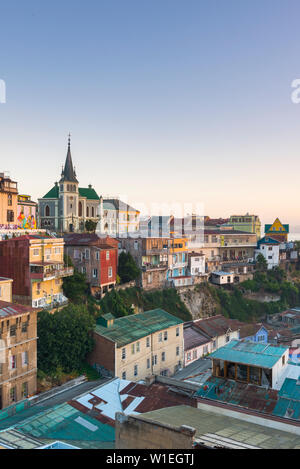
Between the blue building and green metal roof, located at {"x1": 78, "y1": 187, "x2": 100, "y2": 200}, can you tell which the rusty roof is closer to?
the blue building

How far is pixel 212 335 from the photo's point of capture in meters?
39.3

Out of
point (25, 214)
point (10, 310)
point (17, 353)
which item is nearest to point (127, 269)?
point (25, 214)

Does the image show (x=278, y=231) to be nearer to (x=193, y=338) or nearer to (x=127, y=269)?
(x=127, y=269)

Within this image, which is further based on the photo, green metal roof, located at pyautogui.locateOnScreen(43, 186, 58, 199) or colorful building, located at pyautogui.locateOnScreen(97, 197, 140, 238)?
colorful building, located at pyautogui.locateOnScreen(97, 197, 140, 238)

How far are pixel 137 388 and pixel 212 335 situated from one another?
1652 cm

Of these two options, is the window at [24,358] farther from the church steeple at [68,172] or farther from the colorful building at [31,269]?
the church steeple at [68,172]

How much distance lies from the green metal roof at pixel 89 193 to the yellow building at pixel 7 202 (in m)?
33.4

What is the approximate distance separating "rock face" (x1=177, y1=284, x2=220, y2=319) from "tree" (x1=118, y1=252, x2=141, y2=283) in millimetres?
8609

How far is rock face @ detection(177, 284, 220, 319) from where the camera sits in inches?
2035

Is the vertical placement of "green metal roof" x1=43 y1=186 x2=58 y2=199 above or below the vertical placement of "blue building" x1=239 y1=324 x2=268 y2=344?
above

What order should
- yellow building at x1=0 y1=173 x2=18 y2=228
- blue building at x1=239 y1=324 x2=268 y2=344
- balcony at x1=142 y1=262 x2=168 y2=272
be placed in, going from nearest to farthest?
blue building at x1=239 y1=324 x2=268 y2=344, yellow building at x1=0 y1=173 x2=18 y2=228, balcony at x1=142 y1=262 x2=168 y2=272

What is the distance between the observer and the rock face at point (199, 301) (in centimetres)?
5169

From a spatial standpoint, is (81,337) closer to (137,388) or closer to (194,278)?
(137,388)

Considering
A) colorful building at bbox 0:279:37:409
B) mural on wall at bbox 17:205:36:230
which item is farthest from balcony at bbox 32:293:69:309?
mural on wall at bbox 17:205:36:230
